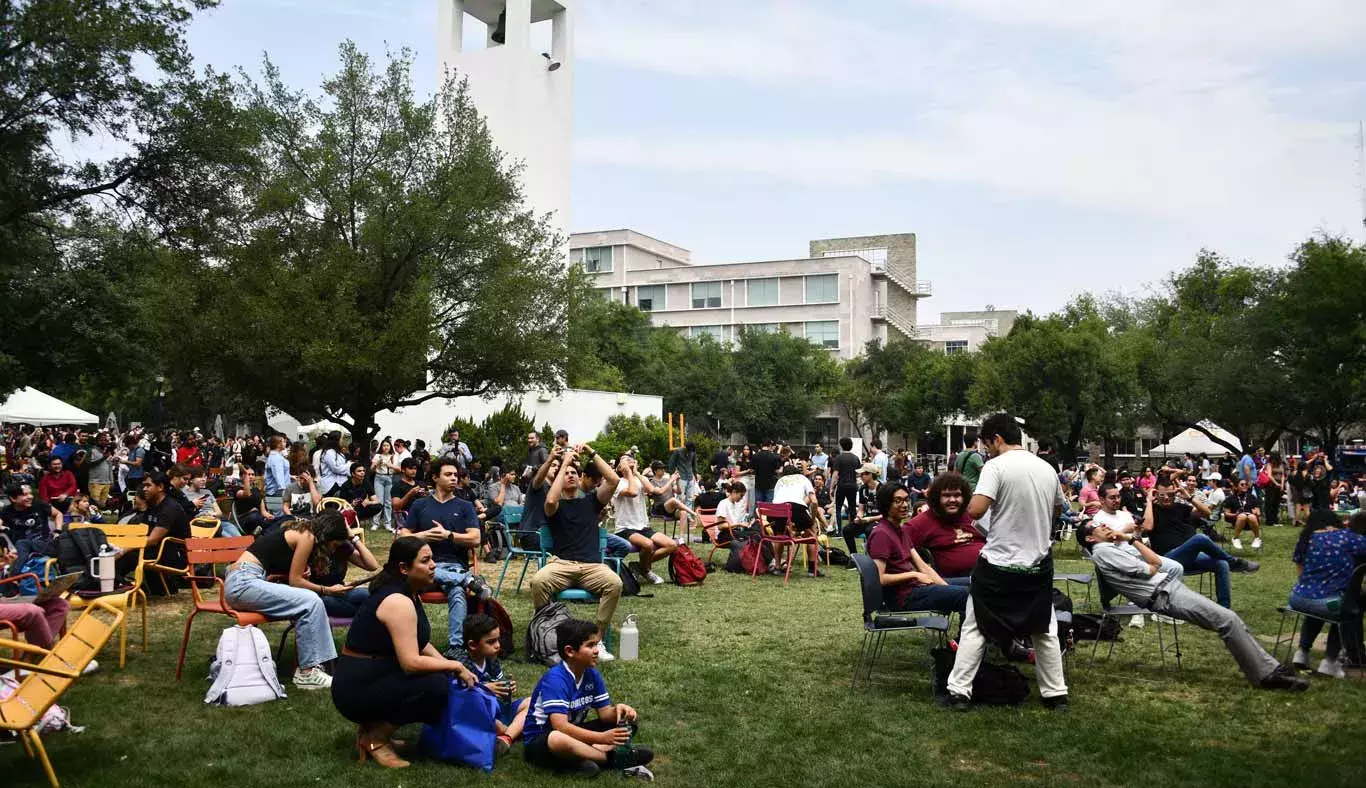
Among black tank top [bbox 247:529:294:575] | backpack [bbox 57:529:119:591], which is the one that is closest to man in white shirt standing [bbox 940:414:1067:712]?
black tank top [bbox 247:529:294:575]

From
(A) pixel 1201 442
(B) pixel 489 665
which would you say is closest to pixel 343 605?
(B) pixel 489 665

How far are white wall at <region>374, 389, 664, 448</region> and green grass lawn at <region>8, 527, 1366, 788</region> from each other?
23612 mm

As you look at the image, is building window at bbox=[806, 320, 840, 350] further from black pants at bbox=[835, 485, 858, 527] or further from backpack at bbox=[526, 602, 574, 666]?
backpack at bbox=[526, 602, 574, 666]

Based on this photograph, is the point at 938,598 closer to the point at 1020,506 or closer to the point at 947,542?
the point at 947,542

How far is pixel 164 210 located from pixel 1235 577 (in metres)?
19.5

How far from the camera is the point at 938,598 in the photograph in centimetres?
743

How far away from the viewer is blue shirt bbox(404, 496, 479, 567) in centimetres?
852

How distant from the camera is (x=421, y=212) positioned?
2619cm

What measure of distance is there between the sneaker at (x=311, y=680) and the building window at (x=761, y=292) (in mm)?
72127

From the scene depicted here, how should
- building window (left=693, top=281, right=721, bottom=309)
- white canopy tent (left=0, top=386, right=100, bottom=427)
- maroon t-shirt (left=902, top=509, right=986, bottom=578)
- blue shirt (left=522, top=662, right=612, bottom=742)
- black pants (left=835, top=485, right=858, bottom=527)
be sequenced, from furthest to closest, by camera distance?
building window (left=693, top=281, right=721, bottom=309)
white canopy tent (left=0, top=386, right=100, bottom=427)
black pants (left=835, top=485, right=858, bottom=527)
maroon t-shirt (left=902, top=509, right=986, bottom=578)
blue shirt (left=522, top=662, right=612, bottom=742)

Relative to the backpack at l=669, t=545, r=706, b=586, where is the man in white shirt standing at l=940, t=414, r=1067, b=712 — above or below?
above

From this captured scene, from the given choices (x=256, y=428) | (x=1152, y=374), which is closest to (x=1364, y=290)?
(x=1152, y=374)

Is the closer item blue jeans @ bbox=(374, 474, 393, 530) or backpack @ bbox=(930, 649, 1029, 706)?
backpack @ bbox=(930, 649, 1029, 706)

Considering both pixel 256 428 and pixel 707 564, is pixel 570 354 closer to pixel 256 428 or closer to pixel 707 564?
pixel 707 564
